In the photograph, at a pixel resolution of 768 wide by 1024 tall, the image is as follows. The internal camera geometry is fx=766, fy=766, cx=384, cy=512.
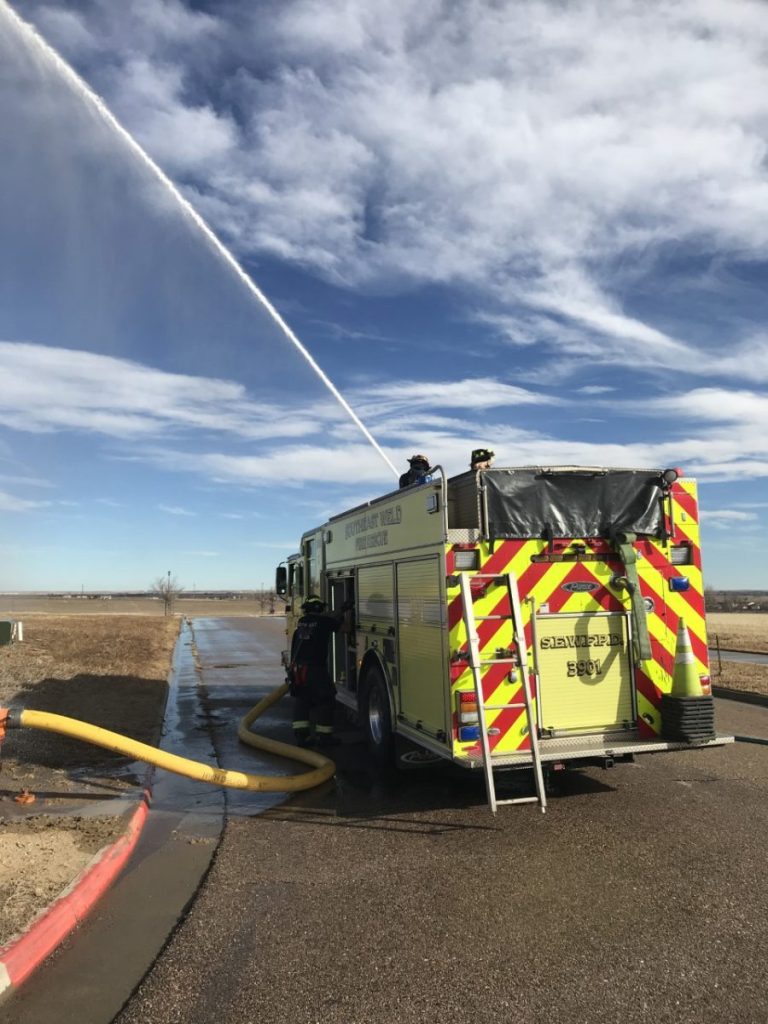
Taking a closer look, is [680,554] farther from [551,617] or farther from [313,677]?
[313,677]

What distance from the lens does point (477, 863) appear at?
5191 mm

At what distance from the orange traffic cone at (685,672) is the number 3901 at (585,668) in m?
0.68

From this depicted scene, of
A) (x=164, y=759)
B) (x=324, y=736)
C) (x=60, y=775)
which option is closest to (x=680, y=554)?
(x=324, y=736)

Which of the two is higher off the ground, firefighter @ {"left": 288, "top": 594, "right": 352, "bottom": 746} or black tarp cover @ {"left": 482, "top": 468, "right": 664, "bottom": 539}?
black tarp cover @ {"left": 482, "top": 468, "right": 664, "bottom": 539}

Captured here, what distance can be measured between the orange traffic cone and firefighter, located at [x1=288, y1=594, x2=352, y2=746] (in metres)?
3.86

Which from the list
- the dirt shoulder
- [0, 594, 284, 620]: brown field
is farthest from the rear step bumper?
[0, 594, 284, 620]: brown field

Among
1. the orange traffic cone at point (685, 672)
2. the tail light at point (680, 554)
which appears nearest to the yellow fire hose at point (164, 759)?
the orange traffic cone at point (685, 672)

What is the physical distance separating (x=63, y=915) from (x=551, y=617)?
416 centimetres

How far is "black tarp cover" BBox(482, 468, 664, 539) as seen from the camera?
646 cm

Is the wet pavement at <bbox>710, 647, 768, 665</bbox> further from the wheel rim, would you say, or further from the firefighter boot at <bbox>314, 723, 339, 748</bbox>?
the wheel rim

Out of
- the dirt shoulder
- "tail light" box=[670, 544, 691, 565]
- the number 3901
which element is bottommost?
the dirt shoulder

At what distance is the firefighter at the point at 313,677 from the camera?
8.76 metres

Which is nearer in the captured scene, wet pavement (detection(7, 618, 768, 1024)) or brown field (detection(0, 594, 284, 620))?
wet pavement (detection(7, 618, 768, 1024))

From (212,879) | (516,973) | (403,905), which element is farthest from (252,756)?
(516,973)
